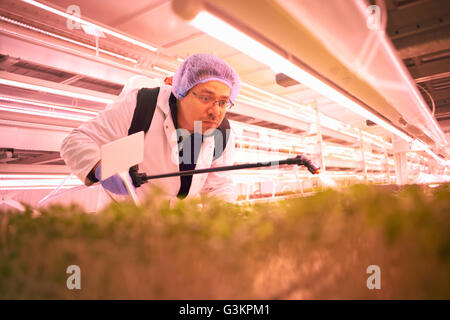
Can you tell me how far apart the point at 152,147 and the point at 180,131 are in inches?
6.8

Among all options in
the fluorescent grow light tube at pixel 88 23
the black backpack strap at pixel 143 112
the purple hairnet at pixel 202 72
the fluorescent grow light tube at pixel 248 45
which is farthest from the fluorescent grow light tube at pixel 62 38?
the fluorescent grow light tube at pixel 248 45

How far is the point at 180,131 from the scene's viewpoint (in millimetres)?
1595

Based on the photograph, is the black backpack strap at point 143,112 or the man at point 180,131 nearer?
the man at point 180,131

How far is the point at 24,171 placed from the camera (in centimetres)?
276

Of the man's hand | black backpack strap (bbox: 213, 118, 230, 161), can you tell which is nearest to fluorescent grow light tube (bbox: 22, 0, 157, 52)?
black backpack strap (bbox: 213, 118, 230, 161)

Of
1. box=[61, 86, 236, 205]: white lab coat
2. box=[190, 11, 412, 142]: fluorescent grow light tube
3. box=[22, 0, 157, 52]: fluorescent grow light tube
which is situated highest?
box=[22, 0, 157, 52]: fluorescent grow light tube

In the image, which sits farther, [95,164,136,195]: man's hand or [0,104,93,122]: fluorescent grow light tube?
[0,104,93,122]: fluorescent grow light tube

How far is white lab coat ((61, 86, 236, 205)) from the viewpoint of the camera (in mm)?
1303

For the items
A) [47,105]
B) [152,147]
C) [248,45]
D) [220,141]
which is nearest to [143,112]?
[152,147]

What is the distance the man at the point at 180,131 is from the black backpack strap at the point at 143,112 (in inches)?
1.1

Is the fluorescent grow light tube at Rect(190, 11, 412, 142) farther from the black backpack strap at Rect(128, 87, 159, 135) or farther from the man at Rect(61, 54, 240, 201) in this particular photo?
the black backpack strap at Rect(128, 87, 159, 135)

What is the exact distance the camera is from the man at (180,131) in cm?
134

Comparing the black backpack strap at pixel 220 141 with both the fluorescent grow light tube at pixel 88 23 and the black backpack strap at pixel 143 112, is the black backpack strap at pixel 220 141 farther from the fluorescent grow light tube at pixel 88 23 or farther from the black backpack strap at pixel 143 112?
the fluorescent grow light tube at pixel 88 23

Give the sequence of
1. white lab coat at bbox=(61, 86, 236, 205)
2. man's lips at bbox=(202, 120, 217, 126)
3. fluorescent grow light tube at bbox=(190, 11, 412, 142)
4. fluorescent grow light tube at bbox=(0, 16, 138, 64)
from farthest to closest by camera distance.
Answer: fluorescent grow light tube at bbox=(0, 16, 138, 64) → man's lips at bbox=(202, 120, 217, 126) → white lab coat at bbox=(61, 86, 236, 205) → fluorescent grow light tube at bbox=(190, 11, 412, 142)
